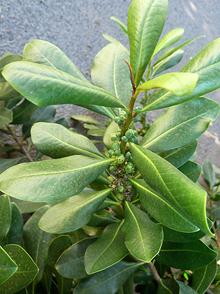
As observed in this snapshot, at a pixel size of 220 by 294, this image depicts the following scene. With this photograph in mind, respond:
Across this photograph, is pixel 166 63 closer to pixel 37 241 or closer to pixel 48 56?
pixel 48 56

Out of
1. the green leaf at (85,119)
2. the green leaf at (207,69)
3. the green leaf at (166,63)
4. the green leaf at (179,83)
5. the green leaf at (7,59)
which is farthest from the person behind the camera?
the green leaf at (85,119)

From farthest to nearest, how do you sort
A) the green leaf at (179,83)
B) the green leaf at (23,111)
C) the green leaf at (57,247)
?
1. the green leaf at (23,111)
2. the green leaf at (57,247)
3. the green leaf at (179,83)

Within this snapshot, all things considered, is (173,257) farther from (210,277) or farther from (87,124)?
(87,124)

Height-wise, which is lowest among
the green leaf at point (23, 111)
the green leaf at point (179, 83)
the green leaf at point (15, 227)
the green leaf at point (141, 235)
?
the green leaf at point (15, 227)

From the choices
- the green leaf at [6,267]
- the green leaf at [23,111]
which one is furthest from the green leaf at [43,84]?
the green leaf at [23,111]

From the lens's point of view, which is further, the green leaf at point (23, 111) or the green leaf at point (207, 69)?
the green leaf at point (23, 111)

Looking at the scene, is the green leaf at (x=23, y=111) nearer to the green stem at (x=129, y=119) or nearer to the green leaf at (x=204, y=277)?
the green stem at (x=129, y=119)

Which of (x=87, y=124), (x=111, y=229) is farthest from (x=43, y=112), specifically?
(x=111, y=229)
